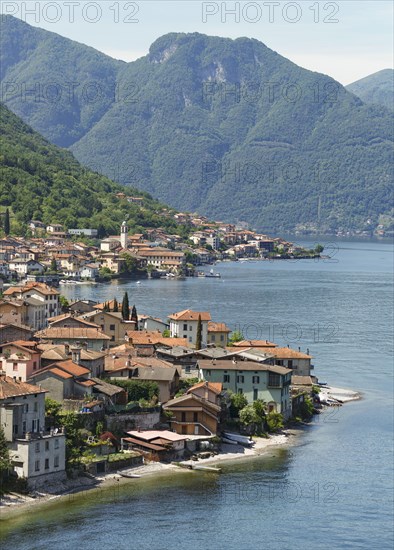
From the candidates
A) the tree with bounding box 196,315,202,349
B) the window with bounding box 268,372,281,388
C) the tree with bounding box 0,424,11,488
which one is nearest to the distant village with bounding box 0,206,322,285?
the tree with bounding box 196,315,202,349

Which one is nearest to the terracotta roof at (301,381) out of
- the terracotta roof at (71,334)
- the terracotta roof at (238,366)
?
the terracotta roof at (238,366)

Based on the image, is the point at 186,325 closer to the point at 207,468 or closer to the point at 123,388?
the point at 123,388

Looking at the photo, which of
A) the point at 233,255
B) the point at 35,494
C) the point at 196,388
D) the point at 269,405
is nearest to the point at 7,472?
the point at 35,494

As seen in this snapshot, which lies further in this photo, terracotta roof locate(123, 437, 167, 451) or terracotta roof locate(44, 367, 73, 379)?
terracotta roof locate(44, 367, 73, 379)

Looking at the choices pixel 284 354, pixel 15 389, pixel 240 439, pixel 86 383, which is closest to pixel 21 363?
pixel 86 383

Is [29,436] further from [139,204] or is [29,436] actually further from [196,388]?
[139,204]

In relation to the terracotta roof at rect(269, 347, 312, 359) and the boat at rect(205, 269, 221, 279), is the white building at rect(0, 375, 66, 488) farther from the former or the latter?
the boat at rect(205, 269, 221, 279)
